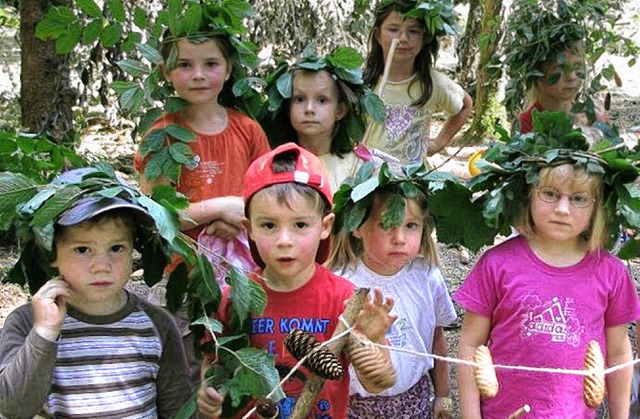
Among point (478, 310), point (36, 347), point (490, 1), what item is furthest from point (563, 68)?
point (490, 1)

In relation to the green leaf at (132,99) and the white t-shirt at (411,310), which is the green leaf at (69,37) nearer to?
the green leaf at (132,99)

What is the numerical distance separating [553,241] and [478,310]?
34 cm

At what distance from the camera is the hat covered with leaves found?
223 cm

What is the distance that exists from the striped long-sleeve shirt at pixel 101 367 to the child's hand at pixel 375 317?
2.29ft

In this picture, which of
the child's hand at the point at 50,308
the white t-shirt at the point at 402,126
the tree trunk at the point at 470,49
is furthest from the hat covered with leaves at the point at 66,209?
the tree trunk at the point at 470,49

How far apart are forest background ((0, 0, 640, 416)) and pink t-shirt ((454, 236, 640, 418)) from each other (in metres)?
0.46

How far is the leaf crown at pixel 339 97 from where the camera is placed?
3686 millimetres

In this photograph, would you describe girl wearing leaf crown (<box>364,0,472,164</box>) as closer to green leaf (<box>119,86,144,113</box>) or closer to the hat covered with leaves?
green leaf (<box>119,86,144,113</box>)

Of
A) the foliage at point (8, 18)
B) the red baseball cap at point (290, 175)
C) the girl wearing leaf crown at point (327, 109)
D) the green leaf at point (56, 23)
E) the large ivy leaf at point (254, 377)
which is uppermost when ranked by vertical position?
the foliage at point (8, 18)

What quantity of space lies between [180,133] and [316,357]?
1.52 m

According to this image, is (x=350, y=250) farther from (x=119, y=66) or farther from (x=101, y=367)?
(x=119, y=66)

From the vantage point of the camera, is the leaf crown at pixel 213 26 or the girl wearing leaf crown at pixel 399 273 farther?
the leaf crown at pixel 213 26

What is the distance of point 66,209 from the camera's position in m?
2.25

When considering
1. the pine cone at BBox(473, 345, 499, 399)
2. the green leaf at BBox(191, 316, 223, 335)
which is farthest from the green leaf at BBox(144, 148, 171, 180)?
the pine cone at BBox(473, 345, 499, 399)
